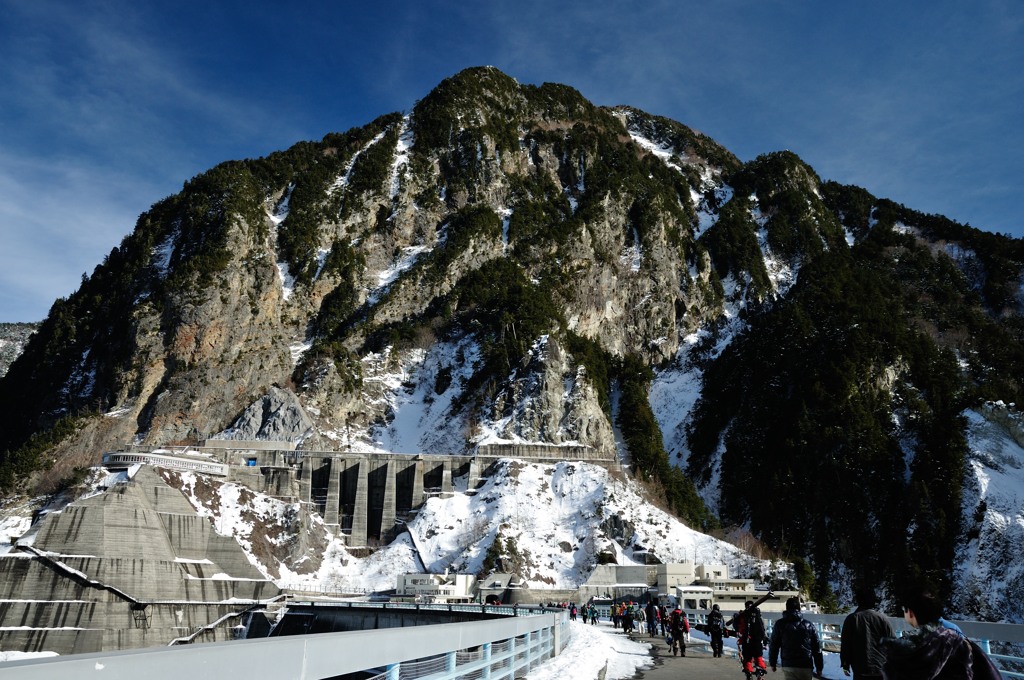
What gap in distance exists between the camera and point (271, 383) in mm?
99125

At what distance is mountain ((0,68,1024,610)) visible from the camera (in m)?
93.2

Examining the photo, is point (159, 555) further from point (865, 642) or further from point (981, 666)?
point (981, 666)

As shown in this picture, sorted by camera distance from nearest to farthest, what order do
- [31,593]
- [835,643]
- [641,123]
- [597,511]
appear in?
[835,643], [31,593], [597,511], [641,123]

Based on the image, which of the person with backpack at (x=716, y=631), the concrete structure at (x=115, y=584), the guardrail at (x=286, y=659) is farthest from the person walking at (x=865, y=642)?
the concrete structure at (x=115, y=584)

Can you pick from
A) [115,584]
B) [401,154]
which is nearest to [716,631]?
[115,584]

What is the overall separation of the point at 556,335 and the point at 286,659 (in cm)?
9776

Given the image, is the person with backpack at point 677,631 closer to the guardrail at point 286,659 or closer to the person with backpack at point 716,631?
the person with backpack at point 716,631

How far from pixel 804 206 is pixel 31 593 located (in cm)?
14248

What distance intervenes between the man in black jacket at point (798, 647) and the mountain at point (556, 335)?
239 ft

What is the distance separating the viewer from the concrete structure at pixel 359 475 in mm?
80250

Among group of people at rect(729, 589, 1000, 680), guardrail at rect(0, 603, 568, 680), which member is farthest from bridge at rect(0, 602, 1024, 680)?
group of people at rect(729, 589, 1000, 680)

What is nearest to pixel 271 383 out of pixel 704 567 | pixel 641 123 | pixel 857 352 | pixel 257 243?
pixel 257 243

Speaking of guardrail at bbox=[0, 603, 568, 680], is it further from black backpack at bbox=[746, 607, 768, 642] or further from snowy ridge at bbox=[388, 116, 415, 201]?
snowy ridge at bbox=[388, 116, 415, 201]

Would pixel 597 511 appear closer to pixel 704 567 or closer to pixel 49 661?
pixel 704 567
